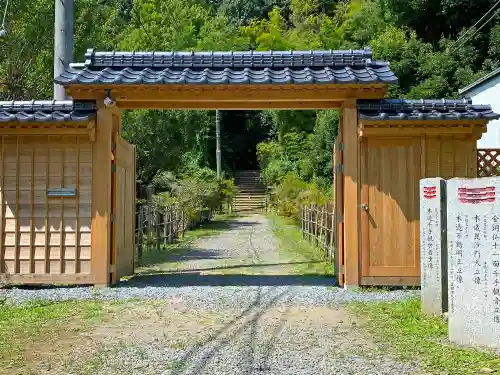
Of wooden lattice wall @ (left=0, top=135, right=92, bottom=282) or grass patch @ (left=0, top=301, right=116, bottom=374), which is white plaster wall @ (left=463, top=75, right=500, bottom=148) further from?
grass patch @ (left=0, top=301, right=116, bottom=374)

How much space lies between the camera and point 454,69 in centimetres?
2253

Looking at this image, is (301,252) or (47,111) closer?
(47,111)

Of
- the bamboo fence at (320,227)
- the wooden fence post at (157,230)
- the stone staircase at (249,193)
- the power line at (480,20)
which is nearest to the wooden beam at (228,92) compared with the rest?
the bamboo fence at (320,227)

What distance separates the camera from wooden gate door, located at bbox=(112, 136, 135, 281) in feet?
28.7

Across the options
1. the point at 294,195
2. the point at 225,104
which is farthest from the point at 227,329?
the point at 294,195

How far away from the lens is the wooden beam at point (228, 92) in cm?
807

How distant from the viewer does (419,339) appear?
5496 mm

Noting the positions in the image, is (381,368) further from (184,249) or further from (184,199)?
(184,199)

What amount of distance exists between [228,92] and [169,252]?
24.7 ft

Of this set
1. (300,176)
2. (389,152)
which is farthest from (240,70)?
(300,176)

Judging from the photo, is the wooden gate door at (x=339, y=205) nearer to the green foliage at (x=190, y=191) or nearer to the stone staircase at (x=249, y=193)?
the green foliage at (x=190, y=191)

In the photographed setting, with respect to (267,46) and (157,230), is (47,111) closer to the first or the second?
(157,230)

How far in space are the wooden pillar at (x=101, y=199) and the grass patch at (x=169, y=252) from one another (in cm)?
231

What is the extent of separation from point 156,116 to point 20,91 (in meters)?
7.05
